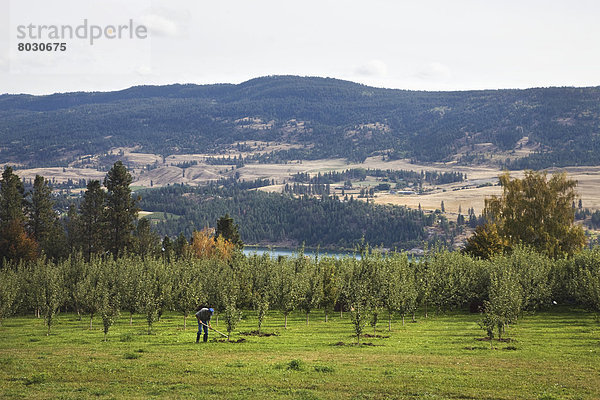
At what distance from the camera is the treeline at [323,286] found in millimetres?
54000

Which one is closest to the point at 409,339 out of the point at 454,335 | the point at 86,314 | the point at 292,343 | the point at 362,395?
the point at 454,335

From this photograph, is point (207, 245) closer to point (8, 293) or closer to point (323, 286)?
point (323, 286)

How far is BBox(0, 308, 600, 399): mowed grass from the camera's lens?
2686cm

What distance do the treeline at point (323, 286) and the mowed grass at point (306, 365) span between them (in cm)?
530

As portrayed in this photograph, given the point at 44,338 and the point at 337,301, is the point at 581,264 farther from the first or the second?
the point at 44,338

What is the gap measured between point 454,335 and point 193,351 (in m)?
18.7

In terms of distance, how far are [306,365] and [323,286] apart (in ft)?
112

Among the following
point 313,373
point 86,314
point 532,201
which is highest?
point 532,201

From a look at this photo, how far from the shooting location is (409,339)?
4272 cm

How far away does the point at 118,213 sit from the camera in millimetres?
99125

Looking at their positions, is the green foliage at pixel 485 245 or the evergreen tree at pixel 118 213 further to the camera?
the evergreen tree at pixel 118 213

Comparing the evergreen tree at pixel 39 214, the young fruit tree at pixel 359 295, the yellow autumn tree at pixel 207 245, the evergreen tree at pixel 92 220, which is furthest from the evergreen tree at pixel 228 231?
the young fruit tree at pixel 359 295

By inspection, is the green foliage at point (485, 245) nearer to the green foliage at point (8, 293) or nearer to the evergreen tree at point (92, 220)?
the green foliage at point (8, 293)

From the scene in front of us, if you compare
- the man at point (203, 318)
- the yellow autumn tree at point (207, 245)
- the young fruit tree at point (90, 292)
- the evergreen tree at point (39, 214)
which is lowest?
the yellow autumn tree at point (207, 245)
